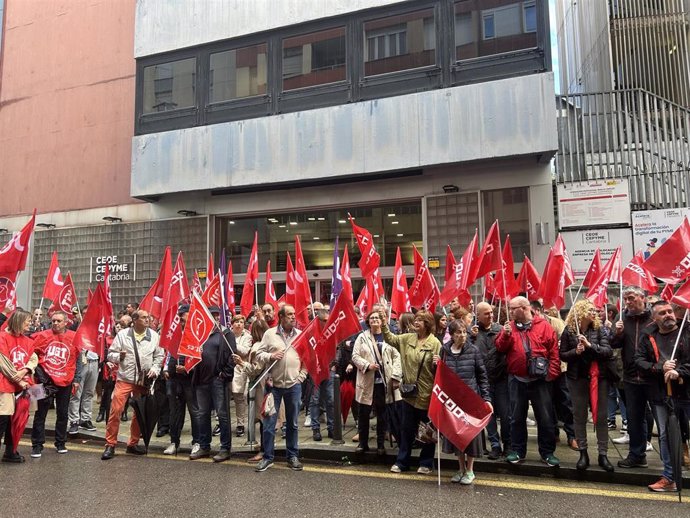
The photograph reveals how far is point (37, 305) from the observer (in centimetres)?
1838

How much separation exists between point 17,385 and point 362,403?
4.35 m

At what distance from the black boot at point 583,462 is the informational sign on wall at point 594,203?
8.16 metres

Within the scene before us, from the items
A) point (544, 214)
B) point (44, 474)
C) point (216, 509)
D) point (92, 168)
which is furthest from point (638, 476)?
point (92, 168)

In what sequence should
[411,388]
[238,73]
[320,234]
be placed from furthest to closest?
[238,73]
[320,234]
[411,388]

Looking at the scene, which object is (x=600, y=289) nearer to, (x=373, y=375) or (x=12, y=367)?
(x=373, y=375)

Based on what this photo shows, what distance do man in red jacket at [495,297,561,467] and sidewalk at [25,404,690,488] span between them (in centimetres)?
14

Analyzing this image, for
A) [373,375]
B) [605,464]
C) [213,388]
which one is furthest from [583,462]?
[213,388]

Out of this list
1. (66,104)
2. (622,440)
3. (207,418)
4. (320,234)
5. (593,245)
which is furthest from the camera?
(66,104)

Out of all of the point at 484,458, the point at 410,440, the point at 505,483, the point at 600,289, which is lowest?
the point at 505,483

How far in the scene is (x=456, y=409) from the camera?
6.03m

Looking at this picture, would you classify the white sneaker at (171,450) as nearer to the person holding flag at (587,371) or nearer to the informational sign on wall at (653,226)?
the person holding flag at (587,371)

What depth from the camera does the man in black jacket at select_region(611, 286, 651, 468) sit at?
6.25 metres

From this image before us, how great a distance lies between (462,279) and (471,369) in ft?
9.49

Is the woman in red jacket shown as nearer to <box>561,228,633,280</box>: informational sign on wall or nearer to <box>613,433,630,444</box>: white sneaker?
<box>613,433,630,444</box>: white sneaker
